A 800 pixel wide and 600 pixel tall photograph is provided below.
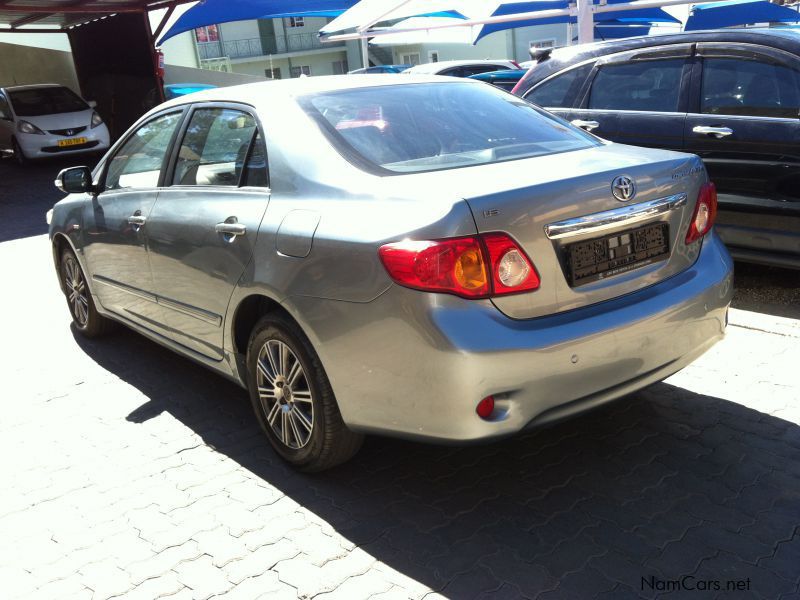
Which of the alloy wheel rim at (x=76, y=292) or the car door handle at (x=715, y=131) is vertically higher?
the car door handle at (x=715, y=131)

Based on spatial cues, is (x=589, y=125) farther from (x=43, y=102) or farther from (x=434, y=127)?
(x=43, y=102)

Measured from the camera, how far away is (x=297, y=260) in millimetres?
3070

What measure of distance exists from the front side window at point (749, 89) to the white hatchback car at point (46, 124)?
13792 millimetres

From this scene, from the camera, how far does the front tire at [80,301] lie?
17.6 feet

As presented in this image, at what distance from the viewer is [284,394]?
3381 mm

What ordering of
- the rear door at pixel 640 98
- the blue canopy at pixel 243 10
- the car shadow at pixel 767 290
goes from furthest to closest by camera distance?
1. the blue canopy at pixel 243 10
2. the rear door at pixel 640 98
3. the car shadow at pixel 767 290

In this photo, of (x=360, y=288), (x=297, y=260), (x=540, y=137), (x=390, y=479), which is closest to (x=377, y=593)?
(x=390, y=479)

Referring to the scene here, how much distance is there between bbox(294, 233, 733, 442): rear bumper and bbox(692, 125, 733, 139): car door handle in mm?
2522

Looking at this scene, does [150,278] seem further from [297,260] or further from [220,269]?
[297,260]

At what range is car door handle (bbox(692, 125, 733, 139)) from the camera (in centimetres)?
521

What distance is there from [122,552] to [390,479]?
1.08 metres

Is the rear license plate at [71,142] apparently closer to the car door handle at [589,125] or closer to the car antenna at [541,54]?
the car antenna at [541,54]

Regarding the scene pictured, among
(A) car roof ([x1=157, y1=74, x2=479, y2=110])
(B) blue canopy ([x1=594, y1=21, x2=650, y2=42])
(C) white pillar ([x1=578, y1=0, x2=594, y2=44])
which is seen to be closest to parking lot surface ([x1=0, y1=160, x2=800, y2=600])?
(A) car roof ([x1=157, y1=74, x2=479, y2=110])

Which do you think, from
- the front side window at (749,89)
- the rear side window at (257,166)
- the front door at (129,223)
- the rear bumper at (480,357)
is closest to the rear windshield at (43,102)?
the front door at (129,223)
